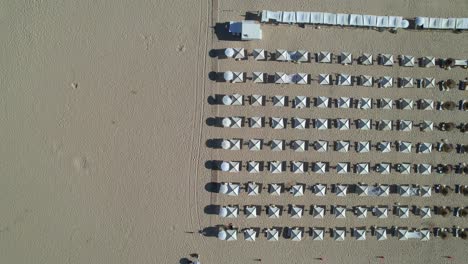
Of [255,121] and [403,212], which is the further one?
[403,212]

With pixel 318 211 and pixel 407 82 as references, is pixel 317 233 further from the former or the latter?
pixel 407 82

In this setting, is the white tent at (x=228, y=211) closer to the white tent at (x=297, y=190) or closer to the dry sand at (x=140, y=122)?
the dry sand at (x=140, y=122)

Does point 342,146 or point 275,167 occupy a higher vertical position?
point 342,146

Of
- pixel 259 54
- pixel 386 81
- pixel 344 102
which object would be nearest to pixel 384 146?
pixel 344 102

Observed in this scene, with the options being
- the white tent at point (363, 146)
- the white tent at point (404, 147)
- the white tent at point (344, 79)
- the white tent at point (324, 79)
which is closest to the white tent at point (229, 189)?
the white tent at point (363, 146)

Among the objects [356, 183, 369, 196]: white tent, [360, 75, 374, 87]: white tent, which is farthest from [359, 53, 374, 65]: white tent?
[356, 183, 369, 196]: white tent
